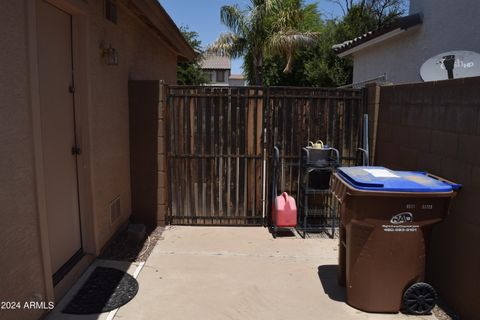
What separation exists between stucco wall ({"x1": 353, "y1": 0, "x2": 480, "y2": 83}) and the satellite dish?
2.13 meters

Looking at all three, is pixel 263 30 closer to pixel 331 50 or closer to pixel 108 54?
pixel 331 50

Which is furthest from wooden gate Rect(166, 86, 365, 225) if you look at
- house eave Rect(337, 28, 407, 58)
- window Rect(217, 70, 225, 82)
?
window Rect(217, 70, 225, 82)

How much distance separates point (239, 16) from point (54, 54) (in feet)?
60.4

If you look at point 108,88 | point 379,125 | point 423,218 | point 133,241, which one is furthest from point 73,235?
point 379,125

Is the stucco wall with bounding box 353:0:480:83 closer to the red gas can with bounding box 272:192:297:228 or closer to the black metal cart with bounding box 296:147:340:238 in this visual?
the black metal cart with bounding box 296:147:340:238

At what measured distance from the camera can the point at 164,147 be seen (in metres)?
5.73

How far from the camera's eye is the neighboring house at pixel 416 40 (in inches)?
266

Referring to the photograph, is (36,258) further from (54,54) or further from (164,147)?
(164,147)

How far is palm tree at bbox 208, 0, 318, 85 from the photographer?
20812 mm

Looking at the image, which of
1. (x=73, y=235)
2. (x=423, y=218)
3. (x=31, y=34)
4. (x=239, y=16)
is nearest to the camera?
(x=31, y=34)

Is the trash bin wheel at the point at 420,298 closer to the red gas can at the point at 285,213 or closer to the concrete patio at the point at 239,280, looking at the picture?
the concrete patio at the point at 239,280

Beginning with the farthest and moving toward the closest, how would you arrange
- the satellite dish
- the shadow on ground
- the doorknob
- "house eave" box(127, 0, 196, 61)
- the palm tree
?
the palm tree < "house eave" box(127, 0, 196, 61) < the satellite dish < the doorknob < the shadow on ground

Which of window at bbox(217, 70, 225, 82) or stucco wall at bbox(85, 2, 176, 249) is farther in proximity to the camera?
window at bbox(217, 70, 225, 82)

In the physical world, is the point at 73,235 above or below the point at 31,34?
below
